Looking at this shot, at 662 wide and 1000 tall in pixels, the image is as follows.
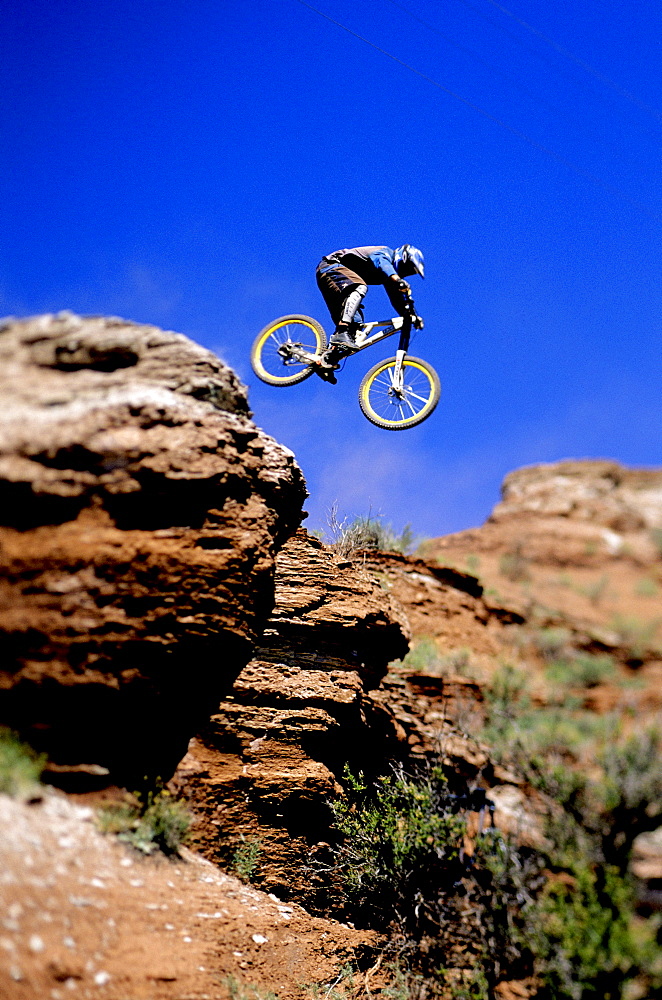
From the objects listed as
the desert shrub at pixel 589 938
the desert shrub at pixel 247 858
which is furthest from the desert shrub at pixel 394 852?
the desert shrub at pixel 589 938

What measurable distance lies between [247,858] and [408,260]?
734 centimetres

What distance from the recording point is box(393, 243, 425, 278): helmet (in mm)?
8680

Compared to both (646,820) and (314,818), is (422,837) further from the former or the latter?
(646,820)

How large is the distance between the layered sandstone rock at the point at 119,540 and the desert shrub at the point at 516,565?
3239mm

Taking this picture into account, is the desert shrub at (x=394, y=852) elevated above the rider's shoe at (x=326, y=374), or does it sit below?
below

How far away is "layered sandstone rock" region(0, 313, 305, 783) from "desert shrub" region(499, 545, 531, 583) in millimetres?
3239

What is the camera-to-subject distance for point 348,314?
8664 millimetres

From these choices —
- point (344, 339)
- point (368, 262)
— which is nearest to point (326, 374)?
point (344, 339)

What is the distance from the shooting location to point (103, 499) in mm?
5312

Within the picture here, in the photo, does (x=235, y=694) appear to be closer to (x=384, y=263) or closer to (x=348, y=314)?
(x=348, y=314)

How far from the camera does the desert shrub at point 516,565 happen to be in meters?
7.79

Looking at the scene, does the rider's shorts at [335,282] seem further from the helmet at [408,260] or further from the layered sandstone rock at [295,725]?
the layered sandstone rock at [295,725]

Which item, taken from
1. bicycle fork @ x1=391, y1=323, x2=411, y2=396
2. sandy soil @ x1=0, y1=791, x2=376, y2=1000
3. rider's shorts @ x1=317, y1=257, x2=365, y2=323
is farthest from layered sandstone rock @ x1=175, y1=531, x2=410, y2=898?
rider's shorts @ x1=317, y1=257, x2=365, y2=323

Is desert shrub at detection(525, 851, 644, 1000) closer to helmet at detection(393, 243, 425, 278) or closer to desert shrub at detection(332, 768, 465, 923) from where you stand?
desert shrub at detection(332, 768, 465, 923)
